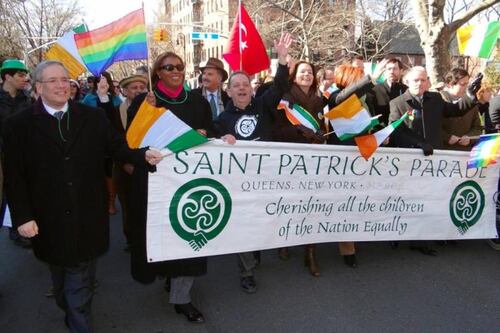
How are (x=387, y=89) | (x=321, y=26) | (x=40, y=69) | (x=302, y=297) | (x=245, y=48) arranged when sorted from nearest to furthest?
1. (x=40, y=69)
2. (x=302, y=297)
3. (x=245, y=48)
4. (x=387, y=89)
5. (x=321, y=26)

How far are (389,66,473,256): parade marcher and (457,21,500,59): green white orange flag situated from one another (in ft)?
6.45

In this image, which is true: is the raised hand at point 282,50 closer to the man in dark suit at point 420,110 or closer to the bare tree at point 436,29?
the man in dark suit at point 420,110

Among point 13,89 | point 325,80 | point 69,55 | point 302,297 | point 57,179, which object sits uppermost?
point 69,55

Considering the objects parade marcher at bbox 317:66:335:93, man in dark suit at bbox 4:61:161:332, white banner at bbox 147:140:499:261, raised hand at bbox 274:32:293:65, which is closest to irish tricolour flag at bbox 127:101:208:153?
white banner at bbox 147:140:499:261

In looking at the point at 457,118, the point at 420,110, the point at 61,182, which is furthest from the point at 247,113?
the point at 457,118

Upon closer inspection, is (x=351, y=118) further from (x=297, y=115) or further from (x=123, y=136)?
(x=123, y=136)

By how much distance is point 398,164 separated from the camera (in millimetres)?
4285

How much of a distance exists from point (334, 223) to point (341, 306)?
0.78m

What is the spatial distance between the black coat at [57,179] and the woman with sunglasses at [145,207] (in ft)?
1.65

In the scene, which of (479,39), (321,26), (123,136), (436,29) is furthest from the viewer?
(321,26)

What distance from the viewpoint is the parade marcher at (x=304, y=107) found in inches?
171

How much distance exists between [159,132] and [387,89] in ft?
11.4

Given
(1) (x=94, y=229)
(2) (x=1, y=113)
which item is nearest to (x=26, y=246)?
(2) (x=1, y=113)

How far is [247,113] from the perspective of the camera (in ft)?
13.3
